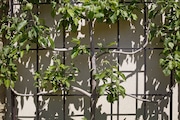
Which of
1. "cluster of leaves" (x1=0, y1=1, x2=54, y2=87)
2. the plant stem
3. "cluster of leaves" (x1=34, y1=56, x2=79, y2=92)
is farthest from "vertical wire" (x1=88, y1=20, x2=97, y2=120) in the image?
"cluster of leaves" (x1=0, y1=1, x2=54, y2=87)

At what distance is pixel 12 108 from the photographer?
246cm

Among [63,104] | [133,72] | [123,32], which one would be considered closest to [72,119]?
[63,104]

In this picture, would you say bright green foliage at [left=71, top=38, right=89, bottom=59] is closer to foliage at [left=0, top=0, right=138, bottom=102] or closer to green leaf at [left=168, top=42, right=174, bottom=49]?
foliage at [left=0, top=0, right=138, bottom=102]

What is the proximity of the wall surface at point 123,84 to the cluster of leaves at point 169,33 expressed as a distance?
158 millimetres

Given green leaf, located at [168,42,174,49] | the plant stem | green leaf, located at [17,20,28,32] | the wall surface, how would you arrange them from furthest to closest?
1. the wall surface
2. the plant stem
3. green leaf, located at [168,42,174,49]
4. green leaf, located at [17,20,28,32]

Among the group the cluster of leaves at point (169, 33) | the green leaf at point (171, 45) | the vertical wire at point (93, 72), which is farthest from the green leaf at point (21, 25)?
the green leaf at point (171, 45)

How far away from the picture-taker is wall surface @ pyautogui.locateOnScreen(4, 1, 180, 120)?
2.49 metres

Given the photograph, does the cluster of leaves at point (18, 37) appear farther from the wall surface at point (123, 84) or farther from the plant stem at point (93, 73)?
the plant stem at point (93, 73)

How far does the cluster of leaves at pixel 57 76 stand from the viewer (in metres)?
2.30

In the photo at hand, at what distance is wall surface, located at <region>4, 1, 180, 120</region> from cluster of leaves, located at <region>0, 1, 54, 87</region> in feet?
0.52

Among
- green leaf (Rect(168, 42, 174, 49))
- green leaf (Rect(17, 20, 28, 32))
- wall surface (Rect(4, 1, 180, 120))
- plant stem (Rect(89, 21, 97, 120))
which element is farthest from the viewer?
wall surface (Rect(4, 1, 180, 120))

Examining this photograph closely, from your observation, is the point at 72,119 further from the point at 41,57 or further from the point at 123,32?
the point at 123,32

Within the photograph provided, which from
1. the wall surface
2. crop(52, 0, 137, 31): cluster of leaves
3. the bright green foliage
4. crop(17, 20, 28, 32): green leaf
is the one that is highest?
crop(52, 0, 137, 31): cluster of leaves

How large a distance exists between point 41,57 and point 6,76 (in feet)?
1.06
